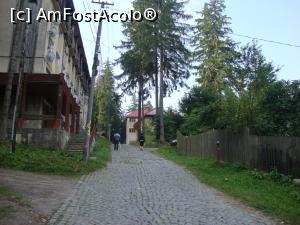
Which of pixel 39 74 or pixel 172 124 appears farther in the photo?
pixel 172 124

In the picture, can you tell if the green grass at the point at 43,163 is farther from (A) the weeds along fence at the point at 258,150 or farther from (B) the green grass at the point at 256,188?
(A) the weeds along fence at the point at 258,150

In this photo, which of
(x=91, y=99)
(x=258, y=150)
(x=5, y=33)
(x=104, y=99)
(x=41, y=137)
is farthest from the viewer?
(x=104, y=99)

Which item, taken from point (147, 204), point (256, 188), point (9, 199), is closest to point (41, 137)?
point (256, 188)

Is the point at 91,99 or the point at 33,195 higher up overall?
the point at 91,99

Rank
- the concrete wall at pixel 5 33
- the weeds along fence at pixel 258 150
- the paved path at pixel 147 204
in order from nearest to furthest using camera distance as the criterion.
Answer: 1. the paved path at pixel 147 204
2. the weeds along fence at pixel 258 150
3. the concrete wall at pixel 5 33

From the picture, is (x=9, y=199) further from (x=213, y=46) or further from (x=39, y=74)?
(x=213, y=46)

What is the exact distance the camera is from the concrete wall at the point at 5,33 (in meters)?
26.9

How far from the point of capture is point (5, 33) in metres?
27.7

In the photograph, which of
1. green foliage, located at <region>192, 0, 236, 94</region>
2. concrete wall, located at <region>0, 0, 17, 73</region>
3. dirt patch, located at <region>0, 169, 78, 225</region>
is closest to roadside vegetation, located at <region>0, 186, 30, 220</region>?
dirt patch, located at <region>0, 169, 78, 225</region>

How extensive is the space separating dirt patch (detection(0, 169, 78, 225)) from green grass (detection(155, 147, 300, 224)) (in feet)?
17.1

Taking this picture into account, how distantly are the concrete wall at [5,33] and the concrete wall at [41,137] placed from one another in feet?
16.9

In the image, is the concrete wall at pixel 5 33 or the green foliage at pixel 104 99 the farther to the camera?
the green foliage at pixel 104 99

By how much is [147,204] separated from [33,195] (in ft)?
9.84

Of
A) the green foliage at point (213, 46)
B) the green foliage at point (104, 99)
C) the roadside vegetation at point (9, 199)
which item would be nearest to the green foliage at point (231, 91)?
the green foliage at point (213, 46)
